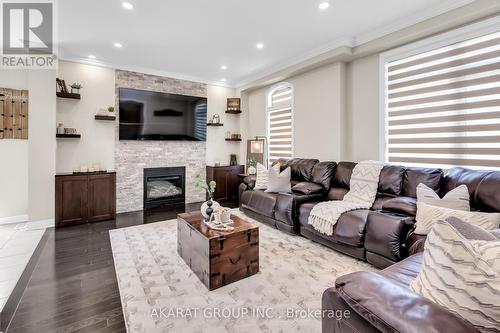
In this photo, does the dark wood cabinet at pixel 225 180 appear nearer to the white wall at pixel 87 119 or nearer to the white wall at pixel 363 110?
the white wall at pixel 87 119

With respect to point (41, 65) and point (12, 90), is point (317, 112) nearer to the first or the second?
point (41, 65)

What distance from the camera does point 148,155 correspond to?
210 inches

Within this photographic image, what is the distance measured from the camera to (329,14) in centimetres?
313

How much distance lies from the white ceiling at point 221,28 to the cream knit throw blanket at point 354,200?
1.93 meters

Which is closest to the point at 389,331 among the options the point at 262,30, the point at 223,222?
the point at 223,222

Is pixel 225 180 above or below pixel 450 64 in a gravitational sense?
below

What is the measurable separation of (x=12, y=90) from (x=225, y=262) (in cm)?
473

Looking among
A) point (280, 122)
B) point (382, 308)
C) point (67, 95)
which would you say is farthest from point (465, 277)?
point (67, 95)

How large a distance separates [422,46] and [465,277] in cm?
348

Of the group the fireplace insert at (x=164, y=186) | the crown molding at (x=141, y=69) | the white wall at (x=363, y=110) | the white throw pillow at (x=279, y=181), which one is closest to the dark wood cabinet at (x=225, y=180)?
the fireplace insert at (x=164, y=186)

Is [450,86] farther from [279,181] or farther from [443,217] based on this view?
[279,181]

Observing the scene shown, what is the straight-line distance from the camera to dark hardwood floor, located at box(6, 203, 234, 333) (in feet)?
6.09

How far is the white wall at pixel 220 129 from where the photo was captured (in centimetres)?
623

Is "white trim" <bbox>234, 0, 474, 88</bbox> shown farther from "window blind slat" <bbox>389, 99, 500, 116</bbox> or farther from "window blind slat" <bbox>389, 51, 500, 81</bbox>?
"window blind slat" <bbox>389, 99, 500, 116</bbox>
